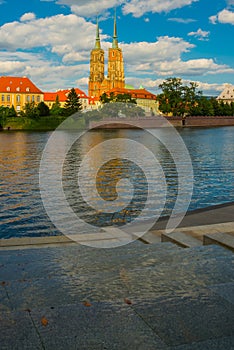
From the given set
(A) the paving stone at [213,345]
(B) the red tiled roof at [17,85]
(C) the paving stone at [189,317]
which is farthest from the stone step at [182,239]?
(B) the red tiled roof at [17,85]

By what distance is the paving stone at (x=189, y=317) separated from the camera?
3762mm

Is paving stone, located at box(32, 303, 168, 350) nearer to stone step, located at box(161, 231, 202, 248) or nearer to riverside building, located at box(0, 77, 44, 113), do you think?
stone step, located at box(161, 231, 202, 248)

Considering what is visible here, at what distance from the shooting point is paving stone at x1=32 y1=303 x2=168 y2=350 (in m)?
3.62

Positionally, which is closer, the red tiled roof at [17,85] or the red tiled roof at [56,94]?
the red tiled roof at [17,85]

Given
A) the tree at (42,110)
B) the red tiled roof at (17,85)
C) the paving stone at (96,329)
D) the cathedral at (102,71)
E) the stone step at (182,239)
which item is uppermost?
the cathedral at (102,71)

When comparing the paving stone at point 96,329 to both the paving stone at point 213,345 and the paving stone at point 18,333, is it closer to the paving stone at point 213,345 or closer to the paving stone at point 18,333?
the paving stone at point 18,333

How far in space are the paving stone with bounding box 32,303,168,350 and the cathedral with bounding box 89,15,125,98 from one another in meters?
190

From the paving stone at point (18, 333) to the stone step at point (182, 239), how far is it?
384cm

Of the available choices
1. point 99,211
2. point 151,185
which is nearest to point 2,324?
point 99,211

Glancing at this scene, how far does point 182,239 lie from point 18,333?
4.45m

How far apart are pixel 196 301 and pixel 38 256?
3035 millimetres

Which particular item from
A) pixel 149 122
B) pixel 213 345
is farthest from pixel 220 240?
pixel 149 122

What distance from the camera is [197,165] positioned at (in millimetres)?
30516

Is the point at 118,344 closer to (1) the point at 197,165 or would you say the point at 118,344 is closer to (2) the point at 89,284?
(2) the point at 89,284
